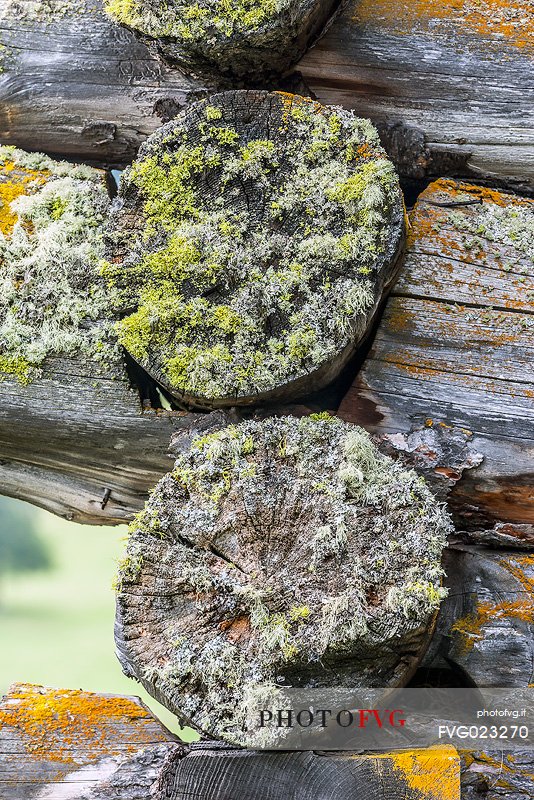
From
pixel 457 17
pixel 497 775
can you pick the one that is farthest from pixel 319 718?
pixel 457 17

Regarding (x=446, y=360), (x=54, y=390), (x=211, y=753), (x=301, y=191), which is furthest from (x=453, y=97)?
(x=211, y=753)

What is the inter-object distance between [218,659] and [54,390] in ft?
3.64

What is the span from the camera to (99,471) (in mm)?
2549

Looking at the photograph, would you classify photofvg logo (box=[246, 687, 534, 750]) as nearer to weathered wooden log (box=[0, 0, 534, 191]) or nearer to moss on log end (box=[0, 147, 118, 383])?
moss on log end (box=[0, 147, 118, 383])

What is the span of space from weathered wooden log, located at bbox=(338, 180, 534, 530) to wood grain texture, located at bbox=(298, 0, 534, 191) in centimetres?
21

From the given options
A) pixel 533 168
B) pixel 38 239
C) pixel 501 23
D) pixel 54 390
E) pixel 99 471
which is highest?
pixel 501 23

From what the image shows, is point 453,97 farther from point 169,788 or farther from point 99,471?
point 169,788

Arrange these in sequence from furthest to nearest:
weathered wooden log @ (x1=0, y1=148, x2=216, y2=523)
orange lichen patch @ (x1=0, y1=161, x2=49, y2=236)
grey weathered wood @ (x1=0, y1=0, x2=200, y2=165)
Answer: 1. grey weathered wood @ (x1=0, y1=0, x2=200, y2=165)
2. orange lichen patch @ (x1=0, y1=161, x2=49, y2=236)
3. weathered wooden log @ (x1=0, y1=148, x2=216, y2=523)

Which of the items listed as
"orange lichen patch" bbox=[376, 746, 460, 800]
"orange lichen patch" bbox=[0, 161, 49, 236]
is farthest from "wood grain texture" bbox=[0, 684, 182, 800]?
"orange lichen patch" bbox=[0, 161, 49, 236]

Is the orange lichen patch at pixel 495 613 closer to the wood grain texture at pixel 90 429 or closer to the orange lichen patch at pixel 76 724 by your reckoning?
the orange lichen patch at pixel 76 724

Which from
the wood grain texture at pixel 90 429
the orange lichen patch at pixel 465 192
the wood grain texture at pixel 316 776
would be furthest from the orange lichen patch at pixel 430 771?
the orange lichen patch at pixel 465 192

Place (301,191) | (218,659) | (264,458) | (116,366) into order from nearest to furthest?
(218,659), (264,458), (301,191), (116,366)

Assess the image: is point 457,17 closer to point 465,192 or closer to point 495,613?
point 465,192

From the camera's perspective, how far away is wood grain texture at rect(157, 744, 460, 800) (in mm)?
1660
